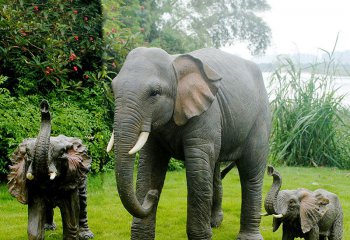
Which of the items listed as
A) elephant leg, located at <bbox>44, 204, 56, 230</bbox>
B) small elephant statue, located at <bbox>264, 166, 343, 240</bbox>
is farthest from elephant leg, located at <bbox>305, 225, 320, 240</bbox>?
elephant leg, located at <bbox>44, 204, 56, 230</bbox>

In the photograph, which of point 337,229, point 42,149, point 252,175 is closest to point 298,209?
point 337,229

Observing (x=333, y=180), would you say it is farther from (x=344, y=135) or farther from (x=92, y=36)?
(x=92, y=36)

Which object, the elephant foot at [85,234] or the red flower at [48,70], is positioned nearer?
the elephant foot at [85,234]

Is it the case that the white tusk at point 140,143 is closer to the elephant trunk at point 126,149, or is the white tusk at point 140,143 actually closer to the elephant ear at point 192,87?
the elephant trunk at point 126,149

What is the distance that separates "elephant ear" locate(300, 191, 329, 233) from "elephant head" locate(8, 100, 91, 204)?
1682mm

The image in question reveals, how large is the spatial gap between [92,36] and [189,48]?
4.17 m

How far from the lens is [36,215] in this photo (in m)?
4.29

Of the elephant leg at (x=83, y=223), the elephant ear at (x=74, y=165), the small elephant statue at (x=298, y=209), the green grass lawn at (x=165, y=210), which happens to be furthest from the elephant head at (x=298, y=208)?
the elephant leg at (x=83, y=223)

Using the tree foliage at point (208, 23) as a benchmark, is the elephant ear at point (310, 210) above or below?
below

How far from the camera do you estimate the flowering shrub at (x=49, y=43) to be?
8.33m

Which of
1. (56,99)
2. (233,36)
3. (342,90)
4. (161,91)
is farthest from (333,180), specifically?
(233,36)

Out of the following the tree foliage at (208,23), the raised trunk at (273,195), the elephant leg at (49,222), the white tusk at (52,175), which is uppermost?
the tree foliage at (208,23)

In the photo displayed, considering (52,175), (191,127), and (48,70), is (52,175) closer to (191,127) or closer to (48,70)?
(191,127)

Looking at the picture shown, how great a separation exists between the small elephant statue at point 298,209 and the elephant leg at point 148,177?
0.84 m
